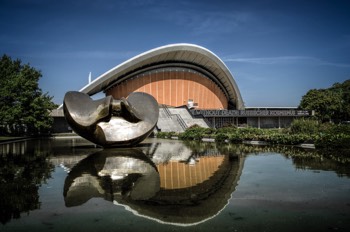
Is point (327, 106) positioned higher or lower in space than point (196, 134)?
higher

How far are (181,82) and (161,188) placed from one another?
41796mm

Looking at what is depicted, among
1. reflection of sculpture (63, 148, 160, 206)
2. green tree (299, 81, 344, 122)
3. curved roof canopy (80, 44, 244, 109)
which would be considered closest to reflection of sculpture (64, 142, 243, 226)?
reflection of sculpture (63, 148, 160, 206)

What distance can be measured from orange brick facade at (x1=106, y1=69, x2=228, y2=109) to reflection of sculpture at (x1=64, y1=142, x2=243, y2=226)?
3657 cm

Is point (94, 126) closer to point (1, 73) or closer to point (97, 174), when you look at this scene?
point (97, 174)

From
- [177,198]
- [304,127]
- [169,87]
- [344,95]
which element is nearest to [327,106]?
[344,95]

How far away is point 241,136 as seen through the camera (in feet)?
69.1

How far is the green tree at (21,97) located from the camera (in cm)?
2667

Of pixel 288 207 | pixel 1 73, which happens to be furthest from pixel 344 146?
pixel 1 73

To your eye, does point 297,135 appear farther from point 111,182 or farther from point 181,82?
point 181,82

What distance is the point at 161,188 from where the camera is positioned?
22.3ft

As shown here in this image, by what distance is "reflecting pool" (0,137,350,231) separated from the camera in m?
4.57

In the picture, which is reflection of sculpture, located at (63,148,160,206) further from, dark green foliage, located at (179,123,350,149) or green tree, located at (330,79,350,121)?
green tree, located at (330,79,350,121)

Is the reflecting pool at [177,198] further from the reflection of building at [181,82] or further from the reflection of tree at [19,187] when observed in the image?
the reflection of building at [181,82]

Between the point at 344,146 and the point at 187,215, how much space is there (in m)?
12.3
